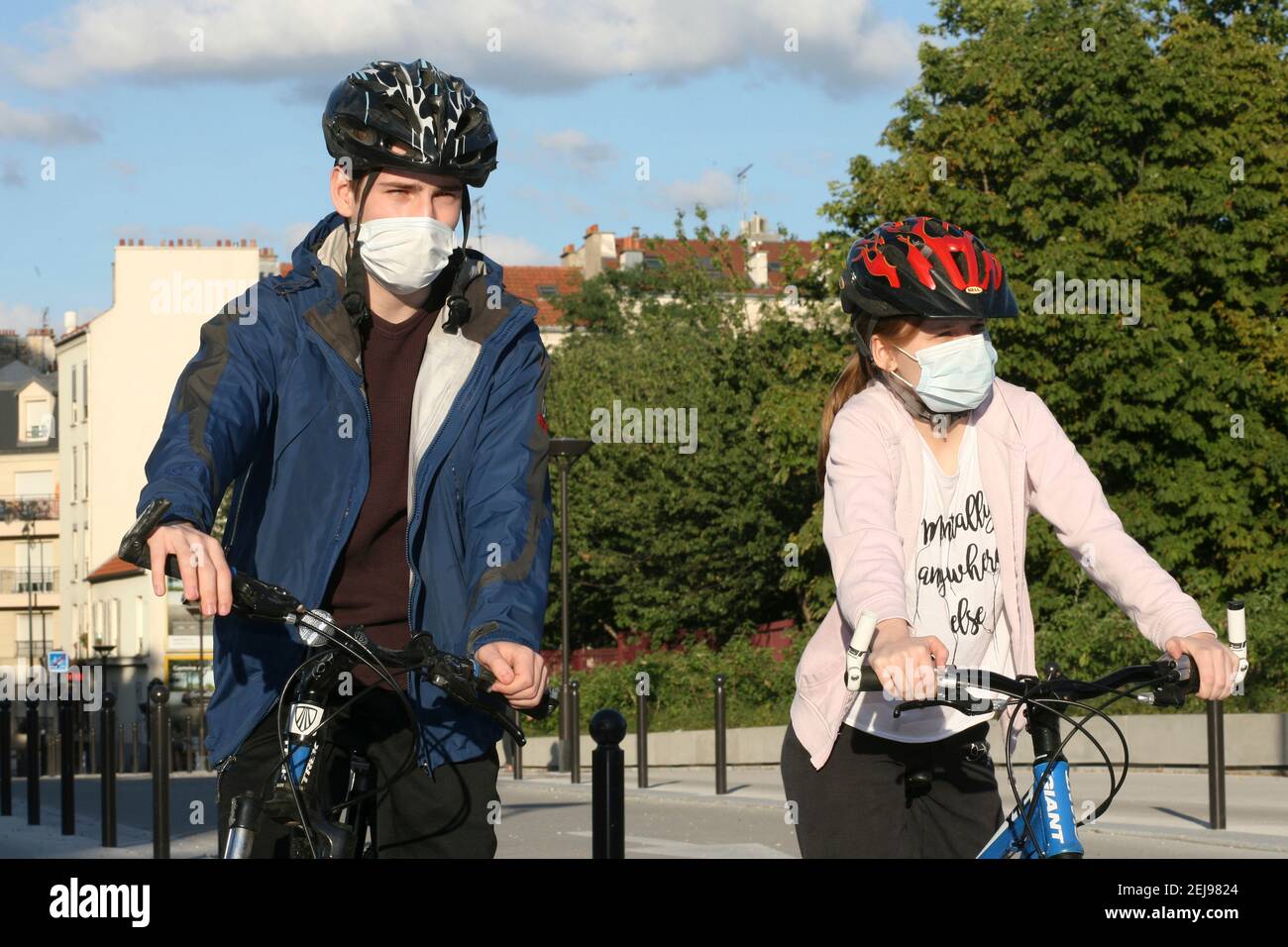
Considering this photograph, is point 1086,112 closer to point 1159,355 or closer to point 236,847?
point 1159,355

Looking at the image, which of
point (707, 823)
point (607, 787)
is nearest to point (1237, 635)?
point (607, 787)

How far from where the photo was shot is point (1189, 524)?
100ft

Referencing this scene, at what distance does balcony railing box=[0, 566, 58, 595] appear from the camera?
8894 cm

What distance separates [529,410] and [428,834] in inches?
33.5

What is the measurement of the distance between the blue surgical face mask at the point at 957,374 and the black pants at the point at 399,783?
1285mm

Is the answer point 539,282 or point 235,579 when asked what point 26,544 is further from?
point 235,579

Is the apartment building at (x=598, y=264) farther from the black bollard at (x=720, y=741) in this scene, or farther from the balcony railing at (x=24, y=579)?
the black bollard at (x=720, y=741)

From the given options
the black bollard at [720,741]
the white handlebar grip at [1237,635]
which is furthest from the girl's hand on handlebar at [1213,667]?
the black bollard at [720,741]

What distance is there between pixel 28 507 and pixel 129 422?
555 inches

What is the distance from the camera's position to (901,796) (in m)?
4.02

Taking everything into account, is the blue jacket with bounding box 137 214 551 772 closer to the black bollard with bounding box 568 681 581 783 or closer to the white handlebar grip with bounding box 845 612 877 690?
the white handlebar grip with bounding box 845 612 877 690

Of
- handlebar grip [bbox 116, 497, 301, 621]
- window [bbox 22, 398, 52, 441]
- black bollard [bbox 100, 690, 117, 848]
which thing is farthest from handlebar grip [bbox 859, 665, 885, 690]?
window [bbox 22, 398, 52, 441]
